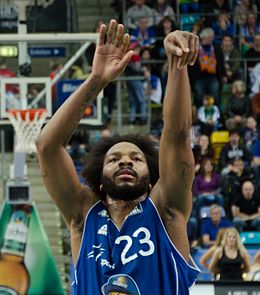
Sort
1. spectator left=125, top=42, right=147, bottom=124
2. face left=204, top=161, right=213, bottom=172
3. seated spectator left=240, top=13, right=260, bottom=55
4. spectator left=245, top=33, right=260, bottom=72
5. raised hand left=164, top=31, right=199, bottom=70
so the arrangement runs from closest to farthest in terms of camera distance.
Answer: raised hand left=164, top=31, right=199, bottom=70 → face left=204, top=161, right=213, bottom=172 → spectator left=125, top=42, right=147, bottom=124 → spectator left=245, top=33, right=260, bottom=72 → seated spectator left=240, top=13, right=260, bottom=55

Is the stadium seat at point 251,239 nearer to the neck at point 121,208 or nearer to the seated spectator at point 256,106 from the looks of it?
the seated spectator at point 256,106

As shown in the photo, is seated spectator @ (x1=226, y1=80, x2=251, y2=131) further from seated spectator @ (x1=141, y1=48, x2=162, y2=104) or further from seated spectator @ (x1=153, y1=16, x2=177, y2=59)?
seated spectator @ (x1=153, y1=16, x2=177, y2=59)

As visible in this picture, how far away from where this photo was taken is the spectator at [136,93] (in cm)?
1786

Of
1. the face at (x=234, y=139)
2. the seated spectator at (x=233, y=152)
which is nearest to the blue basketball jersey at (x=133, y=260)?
the seated spectator at (x=233, y=152)

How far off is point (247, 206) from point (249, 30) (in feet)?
16.6

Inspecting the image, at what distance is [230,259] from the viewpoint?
12422 millimetres

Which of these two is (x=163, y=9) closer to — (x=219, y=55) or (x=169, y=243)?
(x=219, y=55)

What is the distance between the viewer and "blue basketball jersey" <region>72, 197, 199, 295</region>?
5.56 m

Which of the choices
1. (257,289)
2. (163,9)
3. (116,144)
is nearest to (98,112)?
(163,9)

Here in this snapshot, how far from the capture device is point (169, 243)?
18.6 feet

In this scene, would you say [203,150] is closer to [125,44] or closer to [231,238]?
[231,238]

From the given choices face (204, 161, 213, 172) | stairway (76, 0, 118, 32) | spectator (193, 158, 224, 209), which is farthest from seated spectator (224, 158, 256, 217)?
stairway (76, 0, 118, 32)

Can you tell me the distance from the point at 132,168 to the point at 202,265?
7.48 m

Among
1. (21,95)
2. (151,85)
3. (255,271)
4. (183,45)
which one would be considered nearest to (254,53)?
(151,85)
